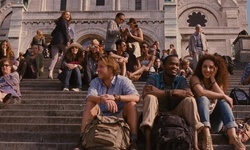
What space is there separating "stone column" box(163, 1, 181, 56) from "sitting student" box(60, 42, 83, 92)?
1778cm

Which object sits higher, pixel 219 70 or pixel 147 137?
pixel 219 70

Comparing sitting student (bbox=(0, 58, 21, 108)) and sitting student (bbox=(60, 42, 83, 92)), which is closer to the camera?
sitting student (bbox=(0, 58, 21, 108))

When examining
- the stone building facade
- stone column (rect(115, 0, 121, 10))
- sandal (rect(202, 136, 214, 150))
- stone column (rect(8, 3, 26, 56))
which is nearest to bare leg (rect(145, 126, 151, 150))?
sandal (rect(202, 136, 214, 150))

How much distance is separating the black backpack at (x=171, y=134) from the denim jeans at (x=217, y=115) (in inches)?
19.2

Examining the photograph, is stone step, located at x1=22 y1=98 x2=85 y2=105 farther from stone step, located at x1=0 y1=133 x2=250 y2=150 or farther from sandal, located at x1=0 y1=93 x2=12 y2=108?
stone step, located at x1=0 y1=133 x2=250 y2=150

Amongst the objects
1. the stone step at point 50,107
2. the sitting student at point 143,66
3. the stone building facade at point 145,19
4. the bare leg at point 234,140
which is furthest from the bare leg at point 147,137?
the stone building facade at point 145,19

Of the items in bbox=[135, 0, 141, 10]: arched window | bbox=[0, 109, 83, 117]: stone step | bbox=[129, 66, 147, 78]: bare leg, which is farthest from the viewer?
bbox=[135, 0, 141, 10]: arched window

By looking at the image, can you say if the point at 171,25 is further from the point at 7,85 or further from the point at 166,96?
the point at 166,96

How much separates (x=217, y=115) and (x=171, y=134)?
1.49 metres

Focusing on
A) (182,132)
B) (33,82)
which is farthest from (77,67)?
(182,132)

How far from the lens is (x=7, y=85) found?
7.53 meters

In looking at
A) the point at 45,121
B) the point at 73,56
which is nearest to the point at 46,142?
the point at 45,121

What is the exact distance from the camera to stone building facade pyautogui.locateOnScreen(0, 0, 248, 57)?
92.0 feet

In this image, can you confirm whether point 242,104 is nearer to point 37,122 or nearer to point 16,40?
point 37,122
